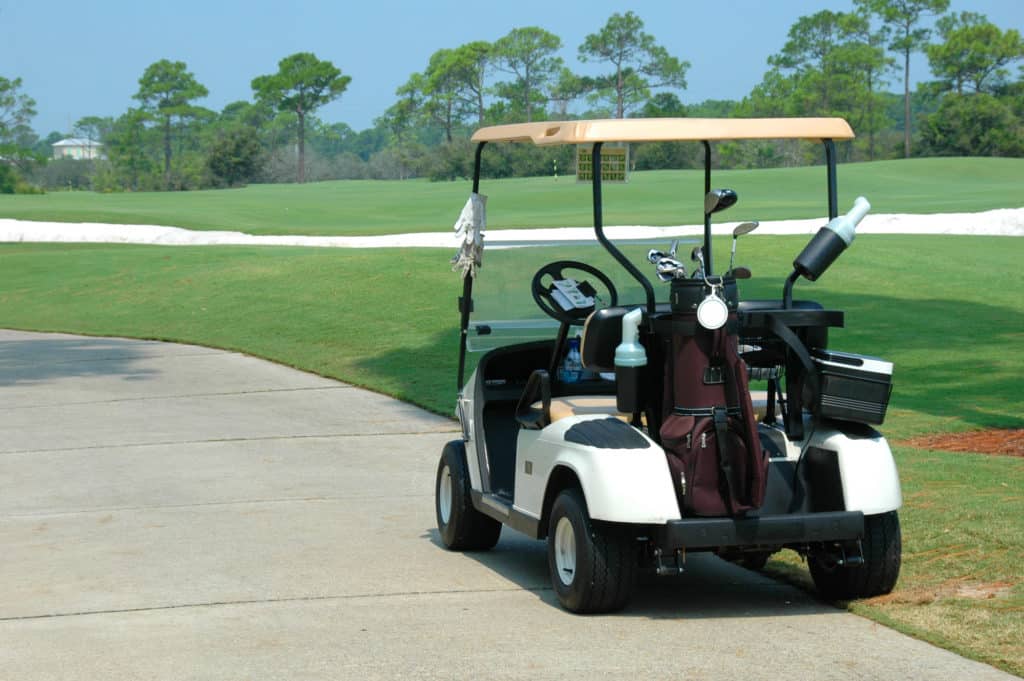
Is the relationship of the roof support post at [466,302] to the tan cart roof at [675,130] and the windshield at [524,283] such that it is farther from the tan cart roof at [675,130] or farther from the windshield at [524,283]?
the tan cart roof at [675,130]

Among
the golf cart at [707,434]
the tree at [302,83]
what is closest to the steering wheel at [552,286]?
the golf cart at [707,434]

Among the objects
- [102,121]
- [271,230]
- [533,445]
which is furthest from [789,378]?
[102,121]

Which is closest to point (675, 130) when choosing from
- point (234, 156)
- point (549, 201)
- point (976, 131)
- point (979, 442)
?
point (979, 442)

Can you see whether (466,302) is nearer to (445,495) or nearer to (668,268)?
(445,495)

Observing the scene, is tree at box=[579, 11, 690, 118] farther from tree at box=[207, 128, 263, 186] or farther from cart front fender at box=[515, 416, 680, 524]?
cart front fender at box=[515, 416, 680, 524]

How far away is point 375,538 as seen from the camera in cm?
702

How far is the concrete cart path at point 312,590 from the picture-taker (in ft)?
15.7

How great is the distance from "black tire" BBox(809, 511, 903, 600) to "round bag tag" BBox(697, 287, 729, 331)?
1.04 metres

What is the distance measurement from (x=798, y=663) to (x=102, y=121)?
169256 mm

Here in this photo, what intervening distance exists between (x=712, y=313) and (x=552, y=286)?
4.34ft

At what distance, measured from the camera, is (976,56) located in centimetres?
7950

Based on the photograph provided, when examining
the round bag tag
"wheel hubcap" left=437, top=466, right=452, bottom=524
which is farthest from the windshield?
the round bag tag

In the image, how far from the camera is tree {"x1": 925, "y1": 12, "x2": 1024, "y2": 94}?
78.8 metres

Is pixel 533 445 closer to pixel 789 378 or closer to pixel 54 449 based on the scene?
pixel 789 378
